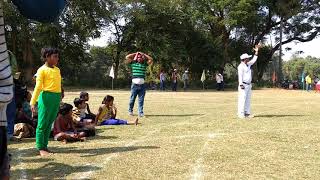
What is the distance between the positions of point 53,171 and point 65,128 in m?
2.78

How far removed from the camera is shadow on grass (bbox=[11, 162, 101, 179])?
6273 millimetres

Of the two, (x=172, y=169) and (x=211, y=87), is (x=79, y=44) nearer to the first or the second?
(x=211, y=87)

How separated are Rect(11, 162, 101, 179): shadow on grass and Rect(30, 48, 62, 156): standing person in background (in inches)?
29.9

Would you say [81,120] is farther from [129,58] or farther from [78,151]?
[129,58]

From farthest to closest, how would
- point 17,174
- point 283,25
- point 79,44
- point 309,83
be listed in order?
point 283,25 → point 309,83 → point 79,44 → point 17,174

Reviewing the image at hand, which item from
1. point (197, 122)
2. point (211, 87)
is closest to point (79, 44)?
point (211, 87)

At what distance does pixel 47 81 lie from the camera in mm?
7660

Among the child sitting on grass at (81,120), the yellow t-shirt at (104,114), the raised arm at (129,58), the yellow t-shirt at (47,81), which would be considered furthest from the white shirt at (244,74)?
the yellow t-shirt at (47,81)

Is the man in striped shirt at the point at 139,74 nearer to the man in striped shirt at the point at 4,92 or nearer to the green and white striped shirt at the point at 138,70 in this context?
the green and white striped shirt at the point at 138,70

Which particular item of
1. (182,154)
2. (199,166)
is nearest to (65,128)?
(182,154)

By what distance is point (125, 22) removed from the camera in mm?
46812

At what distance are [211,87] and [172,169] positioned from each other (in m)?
38.9

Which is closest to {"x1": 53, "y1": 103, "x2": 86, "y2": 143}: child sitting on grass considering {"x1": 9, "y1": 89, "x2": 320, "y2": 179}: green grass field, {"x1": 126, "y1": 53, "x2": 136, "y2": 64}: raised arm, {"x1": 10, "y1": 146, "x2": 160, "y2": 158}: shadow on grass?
{"x1": 9, "y1": 89, "x2": 320, "y2": 179}: green grass field

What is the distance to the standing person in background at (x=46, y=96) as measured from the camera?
756 cm
